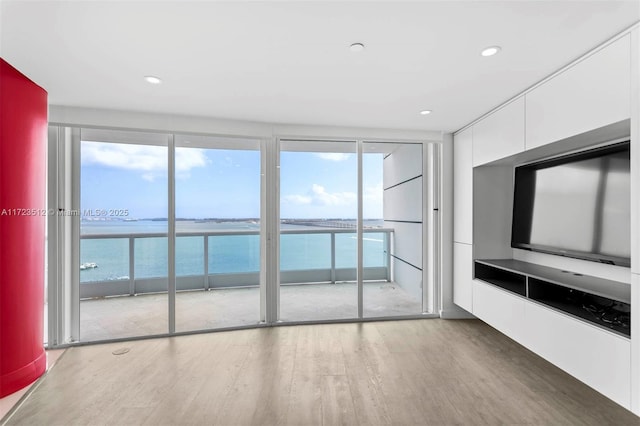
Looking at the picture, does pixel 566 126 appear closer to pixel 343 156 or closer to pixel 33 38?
pixel 343 156

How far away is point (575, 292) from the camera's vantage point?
2459 mm

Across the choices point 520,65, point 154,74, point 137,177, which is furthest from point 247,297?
point 520,65

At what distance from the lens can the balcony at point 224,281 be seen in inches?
135

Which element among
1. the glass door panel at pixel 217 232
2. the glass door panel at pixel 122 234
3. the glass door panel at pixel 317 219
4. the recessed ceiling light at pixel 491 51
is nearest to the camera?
the recessed ceiling light at pixel 491 51

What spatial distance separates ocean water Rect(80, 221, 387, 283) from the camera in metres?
3.36

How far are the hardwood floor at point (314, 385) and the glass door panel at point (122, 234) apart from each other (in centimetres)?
37

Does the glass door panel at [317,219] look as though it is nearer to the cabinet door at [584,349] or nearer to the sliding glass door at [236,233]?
the sliding glass door at [236,233]

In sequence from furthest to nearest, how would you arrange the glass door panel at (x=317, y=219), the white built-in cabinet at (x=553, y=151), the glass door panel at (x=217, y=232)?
the glass door panel at (x=317, y=219) → the glass door panel at (x=217, y=232) → the white built-in cabinet at (x=553, y=151)

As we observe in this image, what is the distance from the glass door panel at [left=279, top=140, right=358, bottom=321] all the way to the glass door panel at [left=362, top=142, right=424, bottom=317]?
0.67 ft

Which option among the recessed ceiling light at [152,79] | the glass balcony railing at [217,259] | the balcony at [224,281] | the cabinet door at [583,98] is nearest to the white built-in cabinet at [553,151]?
the cabinet door at [583,98]

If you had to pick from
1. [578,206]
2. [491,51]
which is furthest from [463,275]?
[491,51]

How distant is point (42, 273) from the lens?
8.76 ft

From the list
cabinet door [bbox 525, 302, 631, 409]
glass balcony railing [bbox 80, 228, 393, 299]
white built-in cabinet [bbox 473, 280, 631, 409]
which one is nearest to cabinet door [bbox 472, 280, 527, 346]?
white built-in cabinet [bbox 473, 280, 631, 409]

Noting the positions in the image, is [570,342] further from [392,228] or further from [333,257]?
[333,257]
